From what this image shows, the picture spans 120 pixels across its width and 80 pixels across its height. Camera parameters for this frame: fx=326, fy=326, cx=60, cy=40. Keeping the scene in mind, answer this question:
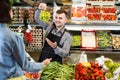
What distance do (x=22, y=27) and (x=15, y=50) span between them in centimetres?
317

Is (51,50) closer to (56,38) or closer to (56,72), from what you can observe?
(56,38)

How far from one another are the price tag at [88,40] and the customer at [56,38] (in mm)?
766

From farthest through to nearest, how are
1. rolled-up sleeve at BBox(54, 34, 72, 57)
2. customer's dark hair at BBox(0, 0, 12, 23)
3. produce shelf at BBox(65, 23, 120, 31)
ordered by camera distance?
produce shelf at BBox(65, 23, 120, 31) < rolled-up sleeve at BBox(54, 34, 72, 57) < customer's dark hair at BBox(0, 0, 12, 23)

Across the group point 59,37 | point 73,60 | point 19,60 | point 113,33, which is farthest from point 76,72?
point 113,33

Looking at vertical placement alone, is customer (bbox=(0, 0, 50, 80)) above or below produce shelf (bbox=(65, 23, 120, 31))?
above

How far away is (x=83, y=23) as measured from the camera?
5.95 meters

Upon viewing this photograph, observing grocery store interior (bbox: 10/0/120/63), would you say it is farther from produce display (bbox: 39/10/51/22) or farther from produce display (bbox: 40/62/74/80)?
produce display (bbox: 40/62/74/80)

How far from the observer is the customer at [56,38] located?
5301 mm

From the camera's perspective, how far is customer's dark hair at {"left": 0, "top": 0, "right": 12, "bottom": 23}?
9.10ft

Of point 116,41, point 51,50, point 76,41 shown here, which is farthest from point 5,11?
point 116,41

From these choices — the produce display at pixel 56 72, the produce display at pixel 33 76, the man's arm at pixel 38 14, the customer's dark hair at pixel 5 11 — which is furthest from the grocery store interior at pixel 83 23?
the customer's dark hair at pixel 5 11

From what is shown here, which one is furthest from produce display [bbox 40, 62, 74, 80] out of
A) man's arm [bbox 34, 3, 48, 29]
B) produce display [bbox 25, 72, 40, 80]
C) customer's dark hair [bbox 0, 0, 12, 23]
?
man's arm [bbox 34, 3, 48, 29]

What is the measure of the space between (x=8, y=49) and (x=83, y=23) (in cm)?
326

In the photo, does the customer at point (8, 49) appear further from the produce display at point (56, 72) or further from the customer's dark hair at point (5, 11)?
the produce display at point (56, 72)
